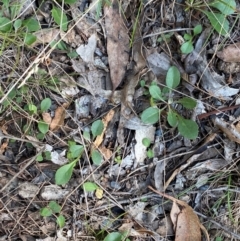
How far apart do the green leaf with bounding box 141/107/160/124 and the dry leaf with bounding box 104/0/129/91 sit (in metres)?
0.14

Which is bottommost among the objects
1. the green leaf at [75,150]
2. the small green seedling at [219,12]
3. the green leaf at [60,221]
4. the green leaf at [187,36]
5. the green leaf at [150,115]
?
the green leaf at [60,221]

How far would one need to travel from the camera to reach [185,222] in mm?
1272

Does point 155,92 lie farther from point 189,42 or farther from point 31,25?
point 31,25

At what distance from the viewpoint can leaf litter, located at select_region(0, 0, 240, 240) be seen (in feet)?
4.11

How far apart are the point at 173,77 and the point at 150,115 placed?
0.14 meters

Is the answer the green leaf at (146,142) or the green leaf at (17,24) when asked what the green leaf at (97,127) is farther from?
the green leaf at (17,24)

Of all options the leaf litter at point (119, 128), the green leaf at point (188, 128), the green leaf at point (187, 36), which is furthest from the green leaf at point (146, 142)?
the green leaf at point (187, 36)

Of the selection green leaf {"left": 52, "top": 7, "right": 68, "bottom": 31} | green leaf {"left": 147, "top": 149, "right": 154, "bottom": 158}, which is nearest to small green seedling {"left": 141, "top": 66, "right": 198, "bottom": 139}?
green leaf {"left": 147, "top": 149, "right": 154, "bottom": 158}

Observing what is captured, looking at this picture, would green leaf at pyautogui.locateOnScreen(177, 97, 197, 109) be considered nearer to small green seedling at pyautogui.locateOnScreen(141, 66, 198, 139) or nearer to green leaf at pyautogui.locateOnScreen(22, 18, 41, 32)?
small green seedling at pyautogui.locateOnScreen(141, 66, 198, 139)

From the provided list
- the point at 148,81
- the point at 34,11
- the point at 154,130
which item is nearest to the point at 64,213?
the point at 154,130

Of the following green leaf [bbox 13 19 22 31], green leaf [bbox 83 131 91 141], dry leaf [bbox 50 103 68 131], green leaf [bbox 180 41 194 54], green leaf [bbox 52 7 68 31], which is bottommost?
green leaf [bbox 83 131 91 141]

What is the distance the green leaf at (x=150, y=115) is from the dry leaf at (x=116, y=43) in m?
0.14

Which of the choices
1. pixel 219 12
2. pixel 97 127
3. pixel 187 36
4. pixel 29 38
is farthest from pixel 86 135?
pixel 219 12

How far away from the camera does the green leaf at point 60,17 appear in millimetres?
1221
